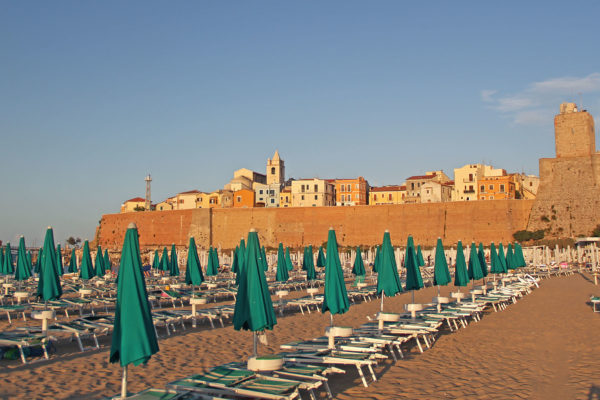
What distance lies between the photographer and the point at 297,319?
1323 centimetres

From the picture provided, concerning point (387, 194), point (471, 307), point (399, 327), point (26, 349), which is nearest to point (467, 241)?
point (387, 194)

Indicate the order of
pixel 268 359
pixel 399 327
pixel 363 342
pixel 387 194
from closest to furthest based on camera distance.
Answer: pixel 268 359 → pixel 363 342 → pixel 399 327 → pixel 387 194

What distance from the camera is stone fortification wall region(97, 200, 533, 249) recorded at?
153 ft

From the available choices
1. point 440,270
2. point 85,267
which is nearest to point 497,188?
point 440,270

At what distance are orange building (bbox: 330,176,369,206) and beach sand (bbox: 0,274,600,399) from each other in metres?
50.2

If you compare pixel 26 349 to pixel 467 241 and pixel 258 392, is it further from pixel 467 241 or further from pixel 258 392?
pixel 467 241

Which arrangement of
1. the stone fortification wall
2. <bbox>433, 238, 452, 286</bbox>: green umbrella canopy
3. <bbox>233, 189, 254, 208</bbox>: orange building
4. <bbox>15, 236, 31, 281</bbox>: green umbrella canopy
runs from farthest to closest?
<bbox>233, 189, 254, 208</bbox>: orange building → the stone fortification wall → <bbox>15, 236, 31, 281</bbox>: green umbrella canopy → <bbox>433, 238, 452, 286</bbox>: green umbrella canopy

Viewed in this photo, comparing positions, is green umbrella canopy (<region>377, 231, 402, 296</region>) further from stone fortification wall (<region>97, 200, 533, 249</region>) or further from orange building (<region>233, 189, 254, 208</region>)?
orange building (<region>233, 189, 254, 208</region>)

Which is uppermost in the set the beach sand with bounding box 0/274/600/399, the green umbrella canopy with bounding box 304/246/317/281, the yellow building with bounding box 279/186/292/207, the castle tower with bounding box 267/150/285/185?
the castle tower with bounding box 267/150/285/185

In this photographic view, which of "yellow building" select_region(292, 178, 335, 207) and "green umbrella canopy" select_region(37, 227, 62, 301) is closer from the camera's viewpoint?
"green umbrella canopy" select_region(37, 227, 62, 301)

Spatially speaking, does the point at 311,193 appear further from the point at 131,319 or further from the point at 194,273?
the point at 131,319

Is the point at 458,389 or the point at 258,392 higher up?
the point at 258,392

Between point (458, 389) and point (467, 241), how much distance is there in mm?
42133

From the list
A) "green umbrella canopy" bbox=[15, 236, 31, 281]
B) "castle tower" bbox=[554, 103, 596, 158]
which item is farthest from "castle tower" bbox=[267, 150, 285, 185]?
"green umbrella canopy" bbox=[15, 236, 31, 281]
